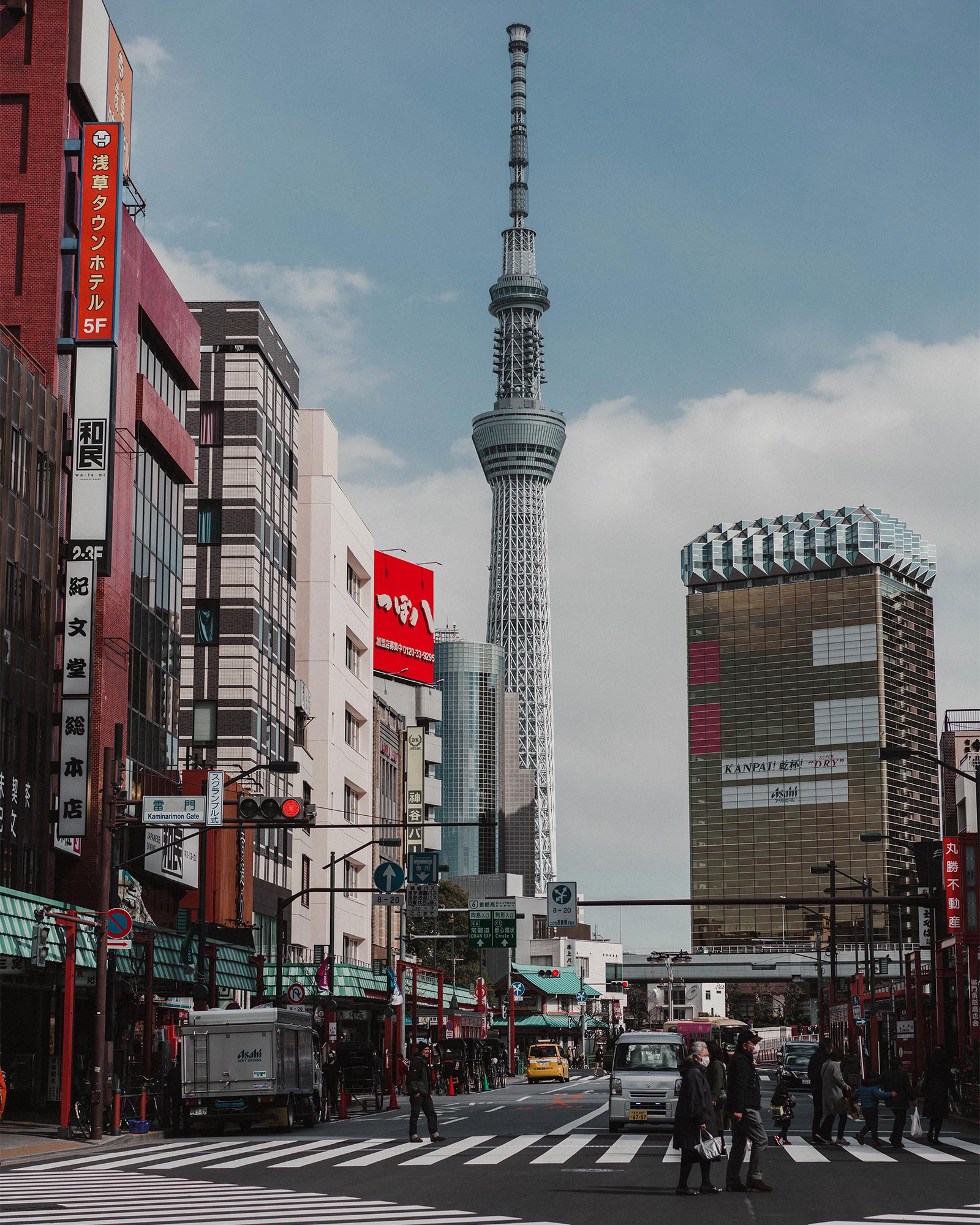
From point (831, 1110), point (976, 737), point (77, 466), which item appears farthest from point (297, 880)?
point (831, 1110)

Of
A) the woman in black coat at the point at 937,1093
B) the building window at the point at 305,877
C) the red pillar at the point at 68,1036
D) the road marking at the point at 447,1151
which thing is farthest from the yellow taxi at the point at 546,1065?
the woman in black coat at the point at 937,1093

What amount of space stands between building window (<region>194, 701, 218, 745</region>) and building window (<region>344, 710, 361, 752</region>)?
23.5m

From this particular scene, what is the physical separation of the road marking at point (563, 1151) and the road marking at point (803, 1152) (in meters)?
3.78

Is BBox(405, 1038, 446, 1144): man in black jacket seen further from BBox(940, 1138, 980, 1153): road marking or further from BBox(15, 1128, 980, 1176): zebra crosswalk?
BBox(940, 1138, 980, 1153): road marking

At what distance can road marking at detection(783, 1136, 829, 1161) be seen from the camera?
28.6 m

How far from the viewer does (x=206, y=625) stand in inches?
3164

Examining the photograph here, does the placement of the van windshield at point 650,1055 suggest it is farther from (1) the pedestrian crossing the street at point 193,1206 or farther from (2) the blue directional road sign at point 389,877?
(2) the blue directional road sign at point 389,877

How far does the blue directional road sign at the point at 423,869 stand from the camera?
6088 centimetres

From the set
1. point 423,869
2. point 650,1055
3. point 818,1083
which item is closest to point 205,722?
point 423,869

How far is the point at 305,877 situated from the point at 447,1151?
203 ft

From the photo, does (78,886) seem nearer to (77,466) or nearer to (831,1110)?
(77,466)

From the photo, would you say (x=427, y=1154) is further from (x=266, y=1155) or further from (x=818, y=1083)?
(x=818, y=1083)

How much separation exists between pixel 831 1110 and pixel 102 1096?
14390 mm

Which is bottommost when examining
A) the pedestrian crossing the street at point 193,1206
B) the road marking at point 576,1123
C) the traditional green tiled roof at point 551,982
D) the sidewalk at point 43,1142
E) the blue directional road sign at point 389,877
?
the traditional green tiled roof at point 551,982
